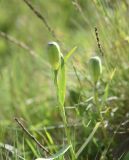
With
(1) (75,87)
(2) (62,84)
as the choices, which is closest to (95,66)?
(2) (62,84)

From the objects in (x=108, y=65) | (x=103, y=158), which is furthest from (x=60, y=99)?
(x=108, y=65)

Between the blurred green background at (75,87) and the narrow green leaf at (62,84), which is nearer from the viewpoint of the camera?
the narrow green leaf at (62,84)

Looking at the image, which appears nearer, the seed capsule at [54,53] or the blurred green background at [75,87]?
the seed capsule at [54,53]

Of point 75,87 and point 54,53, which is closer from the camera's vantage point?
point 54,53

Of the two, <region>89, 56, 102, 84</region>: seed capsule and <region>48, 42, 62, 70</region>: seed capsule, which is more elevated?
<region>48, 42, 62, 70</region>: seed capsule

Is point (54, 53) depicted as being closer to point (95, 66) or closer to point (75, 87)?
point (95, 66)

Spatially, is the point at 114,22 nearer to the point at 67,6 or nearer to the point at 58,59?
the point at 58,59

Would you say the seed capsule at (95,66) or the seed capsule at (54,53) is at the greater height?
the seed capsule at (54,53)

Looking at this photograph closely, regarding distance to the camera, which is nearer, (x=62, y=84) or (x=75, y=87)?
(x=62, y=84)

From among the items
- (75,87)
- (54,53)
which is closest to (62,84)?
(54,53)

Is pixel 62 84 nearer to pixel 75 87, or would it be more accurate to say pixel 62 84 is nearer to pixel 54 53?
pixel 54 53

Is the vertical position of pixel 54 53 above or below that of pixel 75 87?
above

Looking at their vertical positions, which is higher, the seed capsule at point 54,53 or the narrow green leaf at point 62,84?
the seed capsule at point 54,53
